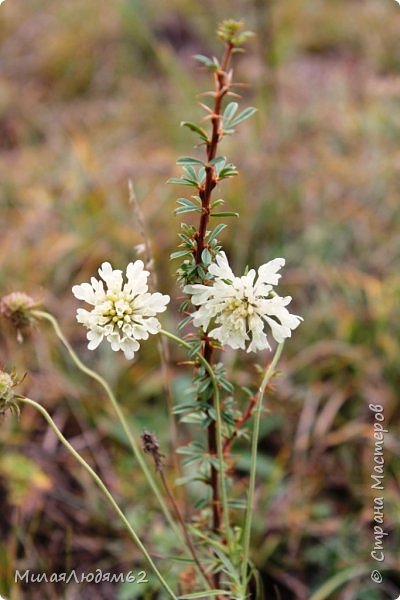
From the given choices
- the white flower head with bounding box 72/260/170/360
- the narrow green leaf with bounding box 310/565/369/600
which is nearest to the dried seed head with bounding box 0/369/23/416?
the white flower head with bounding box 72/260/170/360

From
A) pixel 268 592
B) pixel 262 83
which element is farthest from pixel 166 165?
pixel 268 592

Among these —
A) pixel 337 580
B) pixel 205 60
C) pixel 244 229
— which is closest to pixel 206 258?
pixel 205 60

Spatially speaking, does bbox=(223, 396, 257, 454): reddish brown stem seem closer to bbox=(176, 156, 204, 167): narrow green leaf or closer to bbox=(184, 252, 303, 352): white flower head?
bbox=(184, 252, 303, 352): white flower head

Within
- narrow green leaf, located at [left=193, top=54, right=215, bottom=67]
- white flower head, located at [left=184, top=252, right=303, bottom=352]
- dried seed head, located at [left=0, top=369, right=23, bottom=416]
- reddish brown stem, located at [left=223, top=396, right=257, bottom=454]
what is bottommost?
reddish brown stem, located at [left=223, top=396, right=257, bottom=454]

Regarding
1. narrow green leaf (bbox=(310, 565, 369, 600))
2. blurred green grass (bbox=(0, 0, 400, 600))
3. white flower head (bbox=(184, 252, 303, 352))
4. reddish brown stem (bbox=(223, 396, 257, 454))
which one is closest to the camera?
white flower head (bbox=(184, 252, 303, 352))

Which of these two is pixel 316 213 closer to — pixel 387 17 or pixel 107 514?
pixel 107 514

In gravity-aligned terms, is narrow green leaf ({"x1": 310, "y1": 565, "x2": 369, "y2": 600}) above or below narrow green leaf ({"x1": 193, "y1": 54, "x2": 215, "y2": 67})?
below
